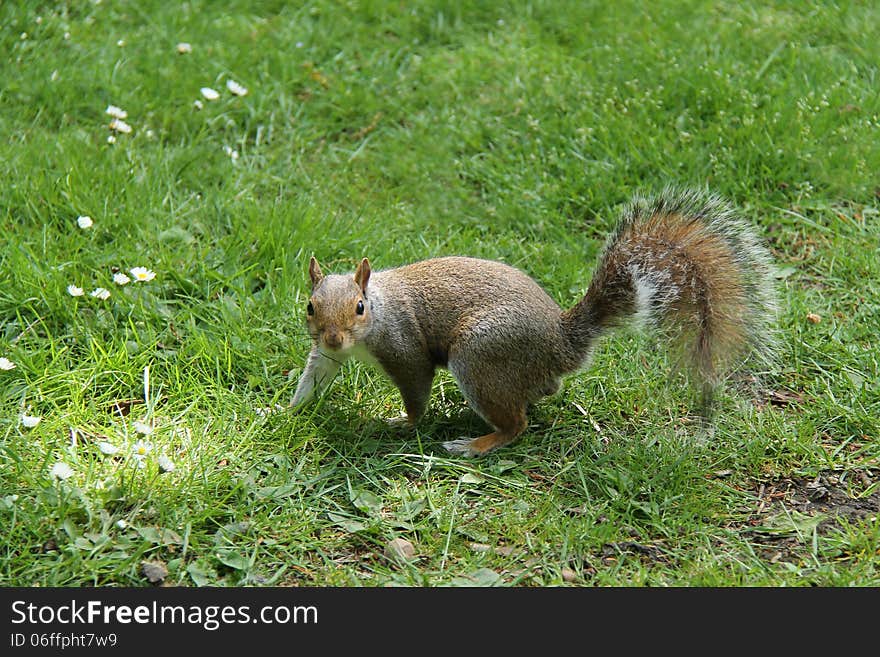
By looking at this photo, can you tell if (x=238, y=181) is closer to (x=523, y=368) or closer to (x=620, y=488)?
(x=523, y=368)

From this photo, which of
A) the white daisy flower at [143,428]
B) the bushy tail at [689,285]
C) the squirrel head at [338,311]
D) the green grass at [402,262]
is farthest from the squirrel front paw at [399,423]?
the white daisy flower at [143,428]

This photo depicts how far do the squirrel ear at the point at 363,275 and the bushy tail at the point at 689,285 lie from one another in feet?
1.80

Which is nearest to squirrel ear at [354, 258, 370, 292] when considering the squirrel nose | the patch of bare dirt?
the squirrel nose

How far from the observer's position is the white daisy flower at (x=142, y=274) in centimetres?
310

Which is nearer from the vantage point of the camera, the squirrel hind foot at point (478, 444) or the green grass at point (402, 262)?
the green grass at point (402, 262)

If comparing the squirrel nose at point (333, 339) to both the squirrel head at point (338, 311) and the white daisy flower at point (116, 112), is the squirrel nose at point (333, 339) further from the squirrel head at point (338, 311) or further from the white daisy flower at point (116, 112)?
the white daisy flower at point (116, 112)

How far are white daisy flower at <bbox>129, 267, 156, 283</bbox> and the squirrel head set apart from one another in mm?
701

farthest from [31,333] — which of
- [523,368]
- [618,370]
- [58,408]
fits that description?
[618,370]

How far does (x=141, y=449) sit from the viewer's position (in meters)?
2.49

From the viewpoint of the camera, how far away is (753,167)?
12.4ft

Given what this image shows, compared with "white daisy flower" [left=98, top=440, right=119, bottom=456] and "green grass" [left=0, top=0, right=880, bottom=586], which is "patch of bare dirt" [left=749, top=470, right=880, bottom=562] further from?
"white daisy flower" [left=98, top=440, right=119, bottom=456]

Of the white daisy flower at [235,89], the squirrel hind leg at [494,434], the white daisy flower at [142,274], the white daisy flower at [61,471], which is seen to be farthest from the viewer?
the white daisy flower at [235,89]

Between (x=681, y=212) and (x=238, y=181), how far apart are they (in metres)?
1.75

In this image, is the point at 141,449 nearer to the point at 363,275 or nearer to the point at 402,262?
the point at 363,275
